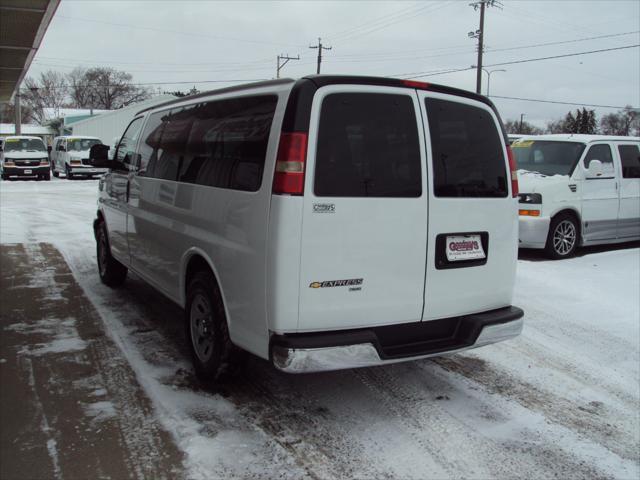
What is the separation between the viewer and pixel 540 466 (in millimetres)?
3234

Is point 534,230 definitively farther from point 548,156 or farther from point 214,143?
point 214,143

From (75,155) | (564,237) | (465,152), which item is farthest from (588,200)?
(75,155)

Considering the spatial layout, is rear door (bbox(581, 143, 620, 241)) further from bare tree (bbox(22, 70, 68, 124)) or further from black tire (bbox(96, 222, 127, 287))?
bare tree (bbox(22, 70, 68, 124))

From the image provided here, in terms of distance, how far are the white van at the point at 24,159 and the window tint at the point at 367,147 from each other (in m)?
27.1

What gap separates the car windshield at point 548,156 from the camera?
9602 millimetres

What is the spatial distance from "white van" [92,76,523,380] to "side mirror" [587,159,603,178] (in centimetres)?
594

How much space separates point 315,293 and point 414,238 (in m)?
0.73

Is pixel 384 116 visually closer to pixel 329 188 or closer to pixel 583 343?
pixel 329 188

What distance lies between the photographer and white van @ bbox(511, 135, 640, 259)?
29.6ft

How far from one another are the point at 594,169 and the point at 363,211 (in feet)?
24.1

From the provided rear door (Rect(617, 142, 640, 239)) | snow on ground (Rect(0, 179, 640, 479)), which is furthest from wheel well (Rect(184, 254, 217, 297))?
rear door (Rect(617, 142, 640, 239))

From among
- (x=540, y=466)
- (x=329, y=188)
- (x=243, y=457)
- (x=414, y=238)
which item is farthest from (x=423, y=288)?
(x=243, y=457)

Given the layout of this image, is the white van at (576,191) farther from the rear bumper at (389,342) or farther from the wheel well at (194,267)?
the wheel well at (194,267)

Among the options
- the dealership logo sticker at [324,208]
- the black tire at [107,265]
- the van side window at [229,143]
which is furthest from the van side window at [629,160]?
the dealership logo sticker at [324,208]
